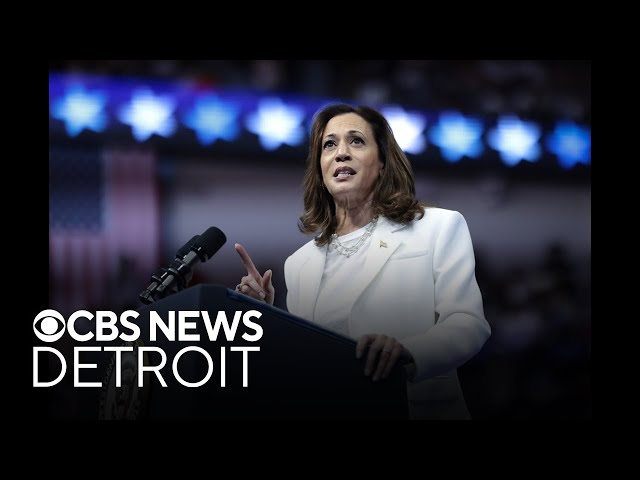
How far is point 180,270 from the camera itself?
1523 mm

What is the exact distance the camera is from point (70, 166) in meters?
3.14

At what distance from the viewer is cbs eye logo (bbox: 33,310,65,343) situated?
226 cm

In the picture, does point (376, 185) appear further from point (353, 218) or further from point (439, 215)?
point (439, 215)

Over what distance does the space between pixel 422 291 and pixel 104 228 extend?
2.02 meters

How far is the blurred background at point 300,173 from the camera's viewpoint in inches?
123

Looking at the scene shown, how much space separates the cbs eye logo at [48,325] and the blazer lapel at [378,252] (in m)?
0.99

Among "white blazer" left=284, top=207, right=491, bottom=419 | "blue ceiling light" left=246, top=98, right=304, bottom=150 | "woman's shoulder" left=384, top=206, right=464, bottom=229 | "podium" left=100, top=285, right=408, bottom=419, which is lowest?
"podium" left=100, top=285, right=408, bottom=419

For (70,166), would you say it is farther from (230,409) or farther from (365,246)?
(230,409)

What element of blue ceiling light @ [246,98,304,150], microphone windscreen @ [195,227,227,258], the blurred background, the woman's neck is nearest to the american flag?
the blurred background

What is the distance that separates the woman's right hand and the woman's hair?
0.91 ft

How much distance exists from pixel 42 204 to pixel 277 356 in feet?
5.25

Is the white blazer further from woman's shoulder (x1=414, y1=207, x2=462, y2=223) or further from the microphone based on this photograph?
the microphone

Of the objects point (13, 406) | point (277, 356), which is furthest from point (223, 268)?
point (277, 356)

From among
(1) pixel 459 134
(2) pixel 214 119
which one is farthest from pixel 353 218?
(2) pixel 214 119
